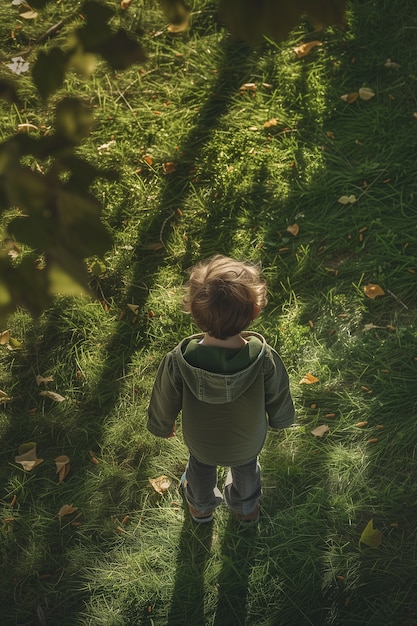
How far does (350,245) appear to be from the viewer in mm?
3865

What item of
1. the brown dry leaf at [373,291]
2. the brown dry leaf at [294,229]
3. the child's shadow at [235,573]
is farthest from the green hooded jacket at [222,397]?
the brown dry leaf at [294,229]

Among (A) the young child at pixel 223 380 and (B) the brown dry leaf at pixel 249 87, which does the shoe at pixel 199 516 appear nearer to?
(A) the young child at pixel 223 380

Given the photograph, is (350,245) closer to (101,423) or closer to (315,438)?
(315,438)

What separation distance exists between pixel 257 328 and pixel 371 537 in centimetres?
119

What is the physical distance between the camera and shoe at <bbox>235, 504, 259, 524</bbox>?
3.03 metres

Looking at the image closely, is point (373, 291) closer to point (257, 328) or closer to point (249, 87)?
point (257, 328)

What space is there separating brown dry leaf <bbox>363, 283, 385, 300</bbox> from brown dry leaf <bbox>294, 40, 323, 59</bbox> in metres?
1.82

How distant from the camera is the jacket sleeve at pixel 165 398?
2.46 m

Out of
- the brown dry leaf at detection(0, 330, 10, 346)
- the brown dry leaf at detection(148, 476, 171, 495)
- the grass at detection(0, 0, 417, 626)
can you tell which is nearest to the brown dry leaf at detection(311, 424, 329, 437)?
the grass at detection(0, 0, 417, 626)

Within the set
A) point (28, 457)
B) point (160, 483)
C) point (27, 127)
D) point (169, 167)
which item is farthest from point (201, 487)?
Answer: point (27, 127)

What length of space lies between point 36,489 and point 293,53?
127 inches

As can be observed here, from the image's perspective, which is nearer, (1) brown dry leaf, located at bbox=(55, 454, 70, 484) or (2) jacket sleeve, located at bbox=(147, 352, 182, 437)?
(2) jacket sleeve, located at bbox=(147, 352, 182, 437)

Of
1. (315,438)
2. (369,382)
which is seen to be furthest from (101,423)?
(369,382)

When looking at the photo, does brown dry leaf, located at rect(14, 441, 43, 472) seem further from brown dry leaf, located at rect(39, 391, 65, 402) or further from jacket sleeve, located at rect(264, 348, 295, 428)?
jacket sleeve, located at rect(264, 348, 295, 428)
